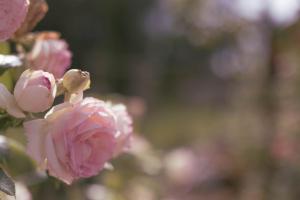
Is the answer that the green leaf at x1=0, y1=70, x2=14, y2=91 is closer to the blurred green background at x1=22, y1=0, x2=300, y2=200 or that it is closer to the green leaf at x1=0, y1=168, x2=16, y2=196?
the green leaf at x1=0, y1=168, x2=16, y2=196

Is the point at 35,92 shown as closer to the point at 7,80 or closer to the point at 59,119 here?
the point at 59,119

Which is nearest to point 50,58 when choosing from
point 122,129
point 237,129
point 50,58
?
point 50,58

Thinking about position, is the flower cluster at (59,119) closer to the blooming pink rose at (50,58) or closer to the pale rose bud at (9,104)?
the pale rose bud at (9,104)

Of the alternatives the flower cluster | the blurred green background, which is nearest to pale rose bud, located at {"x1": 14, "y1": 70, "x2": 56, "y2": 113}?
the flower cluster

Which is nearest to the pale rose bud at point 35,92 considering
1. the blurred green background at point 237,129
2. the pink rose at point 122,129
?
the pink rose at point 122,129

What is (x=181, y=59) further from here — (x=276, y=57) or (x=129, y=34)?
(x=276, y=57)

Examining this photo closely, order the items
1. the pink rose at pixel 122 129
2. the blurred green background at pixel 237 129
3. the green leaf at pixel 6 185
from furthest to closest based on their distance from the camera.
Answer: the blurred green background at pixel 237 129 < the pink rose at pixel 122 129 < the green leaf at pixel 6 185

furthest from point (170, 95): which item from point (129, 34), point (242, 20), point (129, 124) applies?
point (129, 124)
